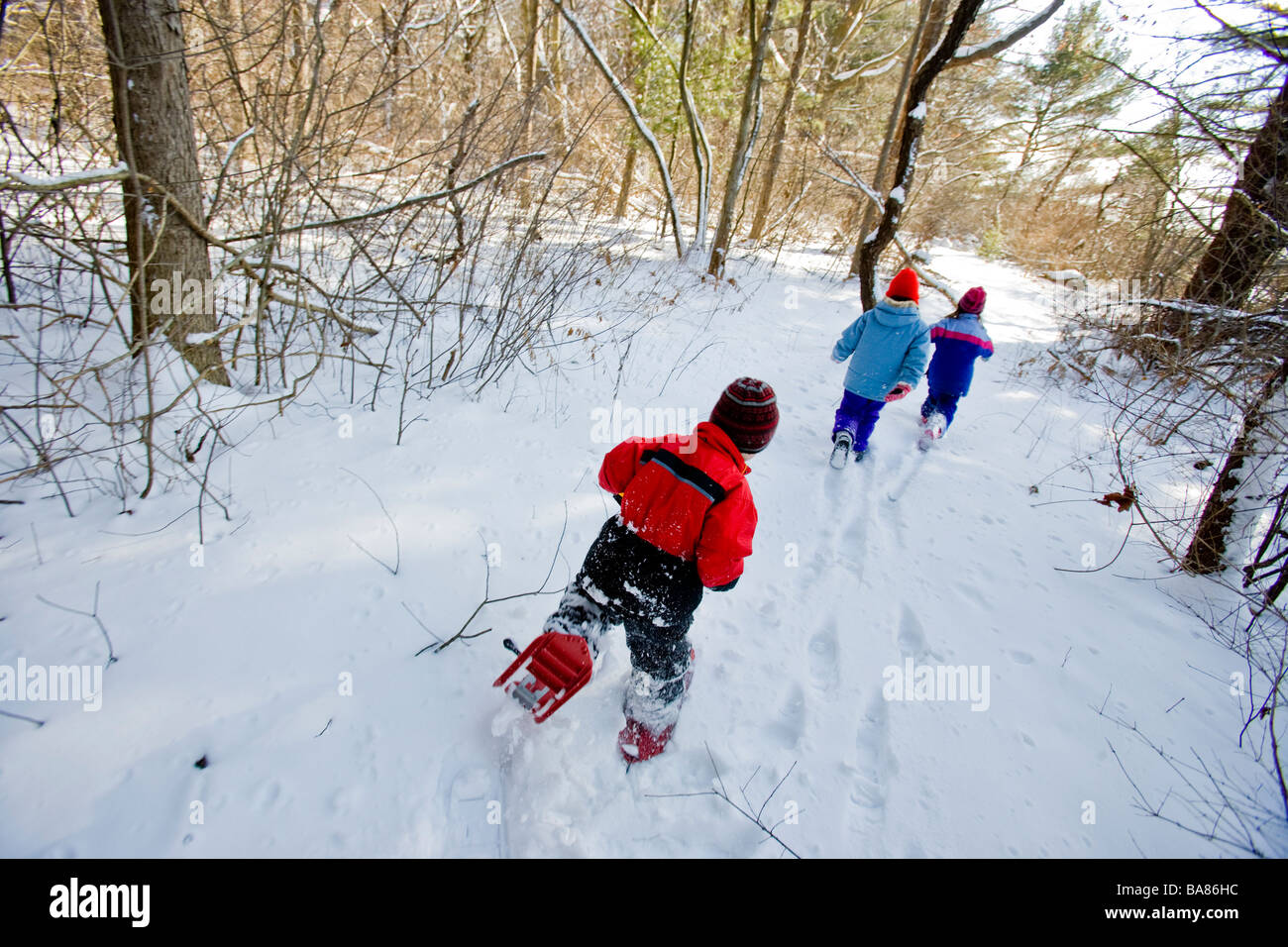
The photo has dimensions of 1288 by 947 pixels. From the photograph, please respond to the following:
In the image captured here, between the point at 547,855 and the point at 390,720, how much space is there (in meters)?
0.70

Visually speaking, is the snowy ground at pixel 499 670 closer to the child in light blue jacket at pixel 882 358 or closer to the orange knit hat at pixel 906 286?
the child in light blue jacket at pixel 882 358

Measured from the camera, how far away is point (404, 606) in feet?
6.98

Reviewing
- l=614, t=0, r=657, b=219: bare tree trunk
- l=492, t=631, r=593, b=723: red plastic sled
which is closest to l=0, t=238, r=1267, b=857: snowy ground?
l=492, t=631, r=593, b=723: red plastic sled

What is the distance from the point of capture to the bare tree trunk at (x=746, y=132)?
7191 millimetres

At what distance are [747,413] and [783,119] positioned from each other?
998cm

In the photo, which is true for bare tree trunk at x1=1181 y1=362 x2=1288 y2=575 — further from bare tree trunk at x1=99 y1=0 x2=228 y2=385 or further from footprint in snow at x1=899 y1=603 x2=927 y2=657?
bare tree trunk at x1=99 y1=0 x2=228 y2=385

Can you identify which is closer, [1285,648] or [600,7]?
[1285,648]

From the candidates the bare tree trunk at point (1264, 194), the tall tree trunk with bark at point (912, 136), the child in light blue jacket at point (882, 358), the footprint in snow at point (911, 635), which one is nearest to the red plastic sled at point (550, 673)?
the footprint in snow at point (911, 635)

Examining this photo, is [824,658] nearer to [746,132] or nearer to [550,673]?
[550,673]

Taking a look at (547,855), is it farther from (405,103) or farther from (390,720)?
(405,103)

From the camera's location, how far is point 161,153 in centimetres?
270

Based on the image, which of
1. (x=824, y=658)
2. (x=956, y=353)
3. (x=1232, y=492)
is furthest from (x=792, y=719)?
(x=956, y=353)

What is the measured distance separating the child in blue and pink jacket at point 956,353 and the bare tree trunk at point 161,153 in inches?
203
